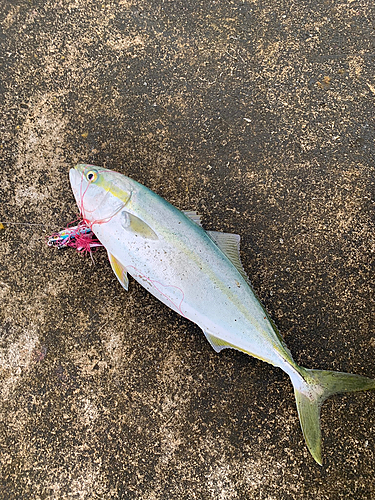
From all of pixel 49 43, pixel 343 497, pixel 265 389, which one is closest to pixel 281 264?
pixel 265 389

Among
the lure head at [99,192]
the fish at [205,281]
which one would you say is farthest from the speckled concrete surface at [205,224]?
the lure head at [99,192]

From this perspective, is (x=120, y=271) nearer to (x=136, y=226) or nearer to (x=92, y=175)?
(x=136, y=226)

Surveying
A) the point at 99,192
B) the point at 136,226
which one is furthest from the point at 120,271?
the point at 99,192

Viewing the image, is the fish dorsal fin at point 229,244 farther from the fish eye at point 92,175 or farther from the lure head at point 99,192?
the fish eye at point 92,175

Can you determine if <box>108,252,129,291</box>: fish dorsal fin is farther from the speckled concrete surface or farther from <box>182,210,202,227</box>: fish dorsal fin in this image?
<box>182,210,202,227</box>: fish dorsal fin

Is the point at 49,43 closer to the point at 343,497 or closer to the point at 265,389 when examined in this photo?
the point at 265,389

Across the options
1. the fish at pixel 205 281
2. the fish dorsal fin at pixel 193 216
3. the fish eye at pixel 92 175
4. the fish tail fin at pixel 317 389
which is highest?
the fish eye at pixel 92 175
